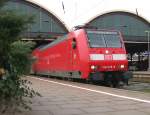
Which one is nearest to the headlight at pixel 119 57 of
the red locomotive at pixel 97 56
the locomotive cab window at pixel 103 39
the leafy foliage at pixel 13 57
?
the red locomotive at pixel 97 56

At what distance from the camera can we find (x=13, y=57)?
8000 millimetres

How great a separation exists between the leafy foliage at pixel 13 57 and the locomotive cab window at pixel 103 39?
1259 centimetres

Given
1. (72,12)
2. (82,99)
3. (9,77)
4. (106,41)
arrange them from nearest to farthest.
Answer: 1. (9,77)
2. (82,99)
3. (106,41)
4. (72,12)

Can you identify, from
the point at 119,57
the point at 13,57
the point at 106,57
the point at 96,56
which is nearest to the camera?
the point at 13,57

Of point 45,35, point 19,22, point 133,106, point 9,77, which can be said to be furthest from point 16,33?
point 45,35

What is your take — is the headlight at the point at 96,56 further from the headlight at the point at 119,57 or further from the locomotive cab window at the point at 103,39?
the headlight at the point at 119,57

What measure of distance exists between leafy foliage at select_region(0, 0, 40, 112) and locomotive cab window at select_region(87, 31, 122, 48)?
496 inches

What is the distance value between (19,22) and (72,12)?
61.2 meters

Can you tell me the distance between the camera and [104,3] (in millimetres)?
70875

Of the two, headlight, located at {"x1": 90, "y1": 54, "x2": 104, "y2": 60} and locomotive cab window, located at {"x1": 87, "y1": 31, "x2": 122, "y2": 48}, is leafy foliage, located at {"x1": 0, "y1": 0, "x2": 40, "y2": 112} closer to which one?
headlight, located at {"x1": 90, "y1": 54, "x2": 104, "y2": 60}

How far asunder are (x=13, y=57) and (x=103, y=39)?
13525 millimetres

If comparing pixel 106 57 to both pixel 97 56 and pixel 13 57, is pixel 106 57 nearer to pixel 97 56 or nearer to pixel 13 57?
pixel 97 56

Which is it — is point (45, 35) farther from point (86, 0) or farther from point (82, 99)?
point (82, 99)

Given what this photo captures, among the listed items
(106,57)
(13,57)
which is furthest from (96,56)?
(13,57)
